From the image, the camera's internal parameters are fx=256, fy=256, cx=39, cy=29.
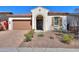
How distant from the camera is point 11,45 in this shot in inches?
443

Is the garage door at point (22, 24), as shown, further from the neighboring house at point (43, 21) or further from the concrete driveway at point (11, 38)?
the concrete driveway at point (11, 38)

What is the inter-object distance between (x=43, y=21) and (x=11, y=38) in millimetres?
1593

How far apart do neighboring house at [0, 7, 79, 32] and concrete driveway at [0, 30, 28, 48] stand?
219 millimetres

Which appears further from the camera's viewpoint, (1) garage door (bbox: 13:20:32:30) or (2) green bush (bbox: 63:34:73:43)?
(2) green bush (bbox: 63:34:73:43)

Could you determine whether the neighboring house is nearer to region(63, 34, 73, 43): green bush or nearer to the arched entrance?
the arched entrance

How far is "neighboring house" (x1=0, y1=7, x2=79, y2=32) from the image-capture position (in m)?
11.1

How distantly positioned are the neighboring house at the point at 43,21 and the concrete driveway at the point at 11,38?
0.72 ft

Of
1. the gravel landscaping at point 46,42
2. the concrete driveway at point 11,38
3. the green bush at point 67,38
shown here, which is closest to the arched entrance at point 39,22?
the gravel landscaping at point 46,42

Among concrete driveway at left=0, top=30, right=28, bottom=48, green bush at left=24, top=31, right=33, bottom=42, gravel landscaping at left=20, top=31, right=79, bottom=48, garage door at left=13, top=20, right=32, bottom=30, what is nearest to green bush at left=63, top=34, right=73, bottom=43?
gravel landscaping at left=20, top=31, right=79, bottom=48

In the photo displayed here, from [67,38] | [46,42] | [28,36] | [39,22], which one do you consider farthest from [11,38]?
[67,38]

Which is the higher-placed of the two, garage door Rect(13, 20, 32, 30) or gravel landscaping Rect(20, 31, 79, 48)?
garage door Rect(13, 20, 32, 30)

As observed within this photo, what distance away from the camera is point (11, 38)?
1127 centimetres

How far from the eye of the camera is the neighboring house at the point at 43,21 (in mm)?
11117

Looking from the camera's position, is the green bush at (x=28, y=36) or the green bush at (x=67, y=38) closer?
the green bush at (x=28, y=36)
